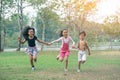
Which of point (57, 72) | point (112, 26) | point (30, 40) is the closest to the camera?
point (57, 72)

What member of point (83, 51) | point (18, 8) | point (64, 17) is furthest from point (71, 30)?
point (83, 51)

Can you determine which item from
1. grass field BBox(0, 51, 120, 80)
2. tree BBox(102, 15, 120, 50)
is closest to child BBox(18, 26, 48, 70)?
grass field BBox(0, 51, 120, 80)

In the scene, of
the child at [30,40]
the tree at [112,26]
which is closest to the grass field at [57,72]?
the child at [30,40]

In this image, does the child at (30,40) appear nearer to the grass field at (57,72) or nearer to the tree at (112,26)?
the grass field at (57,72)

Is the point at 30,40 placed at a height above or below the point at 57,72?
above

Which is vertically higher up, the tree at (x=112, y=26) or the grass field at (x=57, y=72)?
the tree at (x=112, y=26)

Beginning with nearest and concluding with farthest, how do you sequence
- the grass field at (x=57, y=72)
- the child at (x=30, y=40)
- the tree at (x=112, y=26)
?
the grass field at (x=57, y=72) → the child at (x=30, y=40) → the tree at (x=112, y=26)

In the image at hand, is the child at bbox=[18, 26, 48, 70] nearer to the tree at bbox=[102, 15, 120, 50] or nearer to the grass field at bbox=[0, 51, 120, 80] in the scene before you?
the grass field at bbox=[0, 51, 120, 80]

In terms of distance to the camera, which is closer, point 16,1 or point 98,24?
point 16,1

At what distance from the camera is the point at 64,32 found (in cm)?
1049

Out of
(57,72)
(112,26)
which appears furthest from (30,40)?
(112,26)

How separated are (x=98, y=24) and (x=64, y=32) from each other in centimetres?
3296

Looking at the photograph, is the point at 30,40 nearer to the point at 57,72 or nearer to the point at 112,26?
the point at 57,72

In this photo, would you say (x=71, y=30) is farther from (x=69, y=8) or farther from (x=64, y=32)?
(x=64, y=32)
